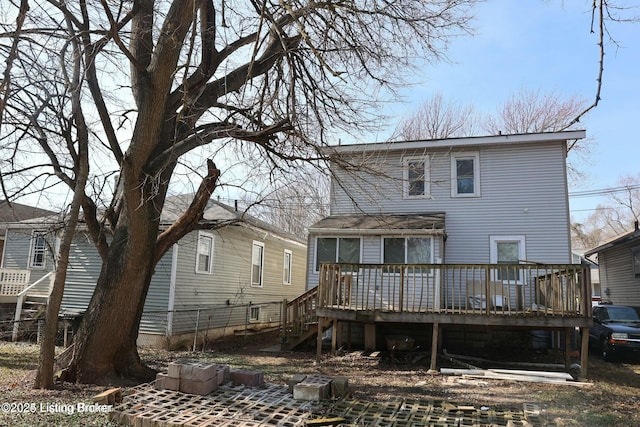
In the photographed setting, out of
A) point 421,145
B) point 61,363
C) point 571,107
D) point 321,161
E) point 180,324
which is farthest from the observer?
point 571,107

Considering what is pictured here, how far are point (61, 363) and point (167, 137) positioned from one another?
4370 mm

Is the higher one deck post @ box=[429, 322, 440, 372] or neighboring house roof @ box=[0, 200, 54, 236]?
neighboring house roof @ box=[0, 200, 54, 236]

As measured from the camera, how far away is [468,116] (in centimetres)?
2984

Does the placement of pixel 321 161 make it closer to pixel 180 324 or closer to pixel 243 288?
pixel 180 324

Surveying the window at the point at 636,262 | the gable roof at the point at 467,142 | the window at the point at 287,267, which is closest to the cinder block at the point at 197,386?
the gable roof at the point at 467,142

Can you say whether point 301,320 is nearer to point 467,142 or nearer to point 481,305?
point 481,305

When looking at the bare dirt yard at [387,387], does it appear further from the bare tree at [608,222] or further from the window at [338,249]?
the bare tree at [608,222]

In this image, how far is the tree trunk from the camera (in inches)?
297

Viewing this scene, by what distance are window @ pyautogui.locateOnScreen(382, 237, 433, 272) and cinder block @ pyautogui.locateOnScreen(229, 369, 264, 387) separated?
757 cm

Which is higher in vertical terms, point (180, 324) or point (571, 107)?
point (571, 107)

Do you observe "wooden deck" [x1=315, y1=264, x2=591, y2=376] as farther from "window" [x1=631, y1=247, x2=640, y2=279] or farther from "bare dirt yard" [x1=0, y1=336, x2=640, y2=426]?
"window" [x1=631, y1=247, x2=640, y2=279]

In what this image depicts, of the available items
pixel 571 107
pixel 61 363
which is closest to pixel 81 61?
pixel 61 363

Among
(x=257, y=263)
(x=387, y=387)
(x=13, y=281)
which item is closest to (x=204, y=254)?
(x=257, y=263)

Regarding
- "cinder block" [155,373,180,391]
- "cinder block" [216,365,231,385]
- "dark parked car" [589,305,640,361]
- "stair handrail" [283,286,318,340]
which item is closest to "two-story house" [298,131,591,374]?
"stair handrail" [283,286,318,340]
